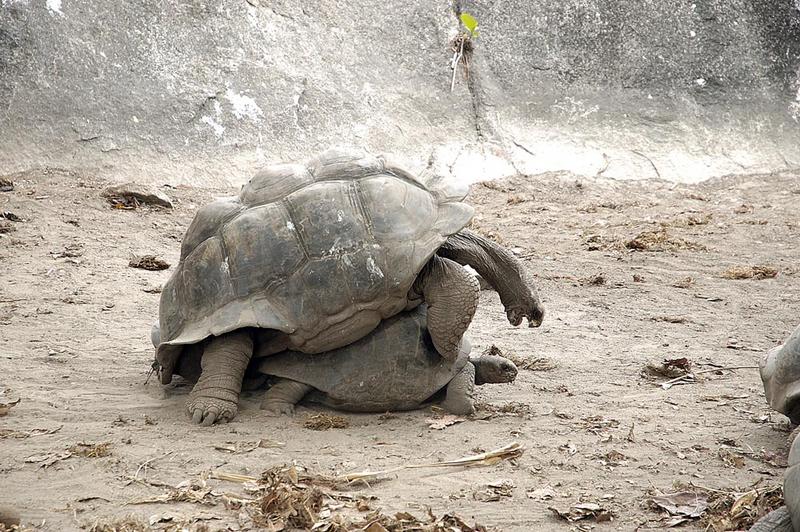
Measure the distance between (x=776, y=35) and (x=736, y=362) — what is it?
9558 millimetres

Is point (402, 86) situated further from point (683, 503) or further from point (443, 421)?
point (683, 503)

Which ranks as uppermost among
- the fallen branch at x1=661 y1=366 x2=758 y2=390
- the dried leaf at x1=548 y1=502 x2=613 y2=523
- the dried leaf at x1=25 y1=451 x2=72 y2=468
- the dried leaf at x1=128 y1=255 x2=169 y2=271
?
the dried leaf at x1=548 y1=502 x2=613 y2=523

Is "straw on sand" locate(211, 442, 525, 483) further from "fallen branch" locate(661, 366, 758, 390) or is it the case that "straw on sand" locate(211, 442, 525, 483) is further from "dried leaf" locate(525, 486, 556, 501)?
"fallen branch" locate(661, 366, 758, 390)

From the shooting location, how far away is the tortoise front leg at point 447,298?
4473 millimetres

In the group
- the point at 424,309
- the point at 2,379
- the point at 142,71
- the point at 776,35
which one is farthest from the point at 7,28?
the point at 776,35

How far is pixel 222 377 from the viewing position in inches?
176

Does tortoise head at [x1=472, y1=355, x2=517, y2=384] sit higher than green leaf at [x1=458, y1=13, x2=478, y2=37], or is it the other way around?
green leaf at [x1=458, y1=13, x2=478, y2=37]

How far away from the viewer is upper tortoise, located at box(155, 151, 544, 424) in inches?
170

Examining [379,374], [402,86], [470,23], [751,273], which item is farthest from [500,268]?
[470,23]

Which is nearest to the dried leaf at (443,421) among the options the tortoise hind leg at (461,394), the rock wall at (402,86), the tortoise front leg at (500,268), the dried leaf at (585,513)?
the tortoise hind leg at (461,394)

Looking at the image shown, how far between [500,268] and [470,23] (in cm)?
833

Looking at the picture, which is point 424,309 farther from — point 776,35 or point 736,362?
point 776,35

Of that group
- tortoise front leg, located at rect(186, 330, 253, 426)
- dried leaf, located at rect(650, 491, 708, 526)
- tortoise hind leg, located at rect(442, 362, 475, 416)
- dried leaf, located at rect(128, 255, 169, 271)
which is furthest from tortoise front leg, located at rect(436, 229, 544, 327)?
dried leaf, located at rect(128, 255, 169, 271)

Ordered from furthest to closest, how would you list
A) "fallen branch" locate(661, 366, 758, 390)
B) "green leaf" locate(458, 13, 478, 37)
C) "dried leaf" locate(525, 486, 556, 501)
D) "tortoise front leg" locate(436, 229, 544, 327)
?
"green leaf" locate(458, 13, 478, 37), "fallen branch" locate(661, 366, 758, 390), "tortoise front leg" locate(436, 229, 544, 327), "dried leaf" locate(525, 486, 556, 501)
